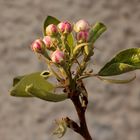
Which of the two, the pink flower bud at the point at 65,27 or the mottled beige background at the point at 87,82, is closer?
the pink flower bud at the point at 65,27

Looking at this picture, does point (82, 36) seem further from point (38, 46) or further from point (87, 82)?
point (87, 82)

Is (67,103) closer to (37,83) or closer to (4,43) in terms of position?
(4,43)

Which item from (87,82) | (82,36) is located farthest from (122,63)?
(87,82)

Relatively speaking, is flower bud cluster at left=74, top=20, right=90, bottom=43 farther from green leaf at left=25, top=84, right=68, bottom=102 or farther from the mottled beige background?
the mottled beige background

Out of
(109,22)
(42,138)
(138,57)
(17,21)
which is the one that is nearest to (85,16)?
(109,22)

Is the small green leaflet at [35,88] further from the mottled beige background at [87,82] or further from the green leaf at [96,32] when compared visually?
the mottled beige background at [87,82]

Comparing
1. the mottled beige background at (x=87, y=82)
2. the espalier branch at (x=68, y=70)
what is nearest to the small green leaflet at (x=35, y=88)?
the espalier branch at (x=68, y=70)
